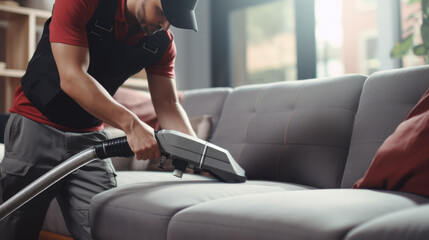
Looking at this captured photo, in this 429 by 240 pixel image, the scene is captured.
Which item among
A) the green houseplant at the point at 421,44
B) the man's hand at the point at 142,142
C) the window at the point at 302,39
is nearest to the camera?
the man's hand at the point at 142,142

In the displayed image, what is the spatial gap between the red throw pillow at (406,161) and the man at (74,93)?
718 mm

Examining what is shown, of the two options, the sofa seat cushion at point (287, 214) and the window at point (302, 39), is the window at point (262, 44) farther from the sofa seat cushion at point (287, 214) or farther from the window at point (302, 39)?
the sofa seat cushion at point (287, 214)

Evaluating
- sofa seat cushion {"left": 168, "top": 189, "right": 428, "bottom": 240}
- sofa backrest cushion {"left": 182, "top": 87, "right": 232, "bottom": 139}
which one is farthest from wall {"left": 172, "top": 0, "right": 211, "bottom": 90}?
sofa seat cushion {"left": 168, "top": 189, "right": 428, "bottom": 240}

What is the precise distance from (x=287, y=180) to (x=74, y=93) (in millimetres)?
958

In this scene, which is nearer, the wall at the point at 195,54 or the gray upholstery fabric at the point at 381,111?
the gray upholstery fabric at the point at 381,111

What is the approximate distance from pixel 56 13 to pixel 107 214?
640 mm

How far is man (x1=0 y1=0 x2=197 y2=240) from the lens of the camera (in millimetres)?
1421

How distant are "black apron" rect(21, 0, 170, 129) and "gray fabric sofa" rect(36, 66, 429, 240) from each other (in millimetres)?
310

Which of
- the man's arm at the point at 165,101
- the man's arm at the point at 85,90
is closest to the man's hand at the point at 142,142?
the man's arm at the point at 85,90

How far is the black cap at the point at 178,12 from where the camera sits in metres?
1.45

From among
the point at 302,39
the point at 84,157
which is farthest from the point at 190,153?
the point at 302,39

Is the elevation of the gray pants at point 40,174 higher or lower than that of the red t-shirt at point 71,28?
lower

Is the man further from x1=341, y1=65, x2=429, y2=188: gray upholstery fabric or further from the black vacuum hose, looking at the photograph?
x1=341, y1=65, x2=429, y2=188: gray upholstery fabric

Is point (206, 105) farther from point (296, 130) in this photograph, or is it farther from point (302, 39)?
point (302, 39)
